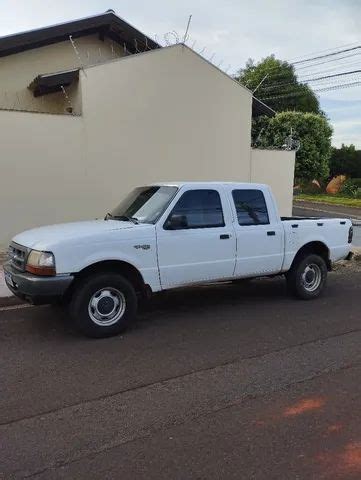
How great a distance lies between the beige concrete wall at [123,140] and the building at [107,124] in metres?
0.02

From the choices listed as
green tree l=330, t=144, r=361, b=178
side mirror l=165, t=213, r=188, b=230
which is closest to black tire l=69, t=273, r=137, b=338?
side mirror l=165, t=213, r=188, b=230

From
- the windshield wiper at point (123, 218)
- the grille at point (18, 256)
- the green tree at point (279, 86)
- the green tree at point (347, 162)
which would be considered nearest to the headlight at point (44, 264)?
the grille at point (18, 256)

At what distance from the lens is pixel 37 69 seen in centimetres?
1350

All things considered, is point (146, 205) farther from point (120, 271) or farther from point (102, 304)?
point (102, 304)

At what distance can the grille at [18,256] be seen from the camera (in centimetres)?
565

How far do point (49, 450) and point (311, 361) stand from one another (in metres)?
2.80

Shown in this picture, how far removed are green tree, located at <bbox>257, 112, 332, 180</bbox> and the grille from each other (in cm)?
2013

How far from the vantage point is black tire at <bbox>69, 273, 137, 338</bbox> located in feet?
18.2

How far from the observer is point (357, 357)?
5.25 meters

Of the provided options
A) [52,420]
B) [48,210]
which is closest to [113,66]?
[48,210]

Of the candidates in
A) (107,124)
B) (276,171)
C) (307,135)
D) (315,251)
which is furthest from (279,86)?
(315,251)

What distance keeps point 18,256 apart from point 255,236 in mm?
3096

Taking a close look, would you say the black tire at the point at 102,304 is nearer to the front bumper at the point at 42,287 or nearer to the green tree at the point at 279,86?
the front bumper at the point at 42,287

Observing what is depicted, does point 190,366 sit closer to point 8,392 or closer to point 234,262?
point 8,392
